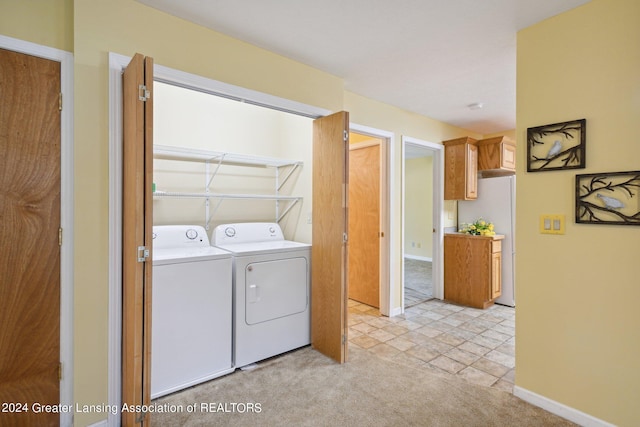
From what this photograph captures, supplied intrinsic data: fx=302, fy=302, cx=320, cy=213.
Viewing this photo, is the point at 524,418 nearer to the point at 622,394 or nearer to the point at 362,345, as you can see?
the point at 622,394

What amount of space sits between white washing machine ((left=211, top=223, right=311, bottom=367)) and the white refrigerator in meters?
2.92

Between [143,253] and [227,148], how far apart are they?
192 cm

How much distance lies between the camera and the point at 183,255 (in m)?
2.21

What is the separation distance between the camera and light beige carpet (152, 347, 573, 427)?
1862mm

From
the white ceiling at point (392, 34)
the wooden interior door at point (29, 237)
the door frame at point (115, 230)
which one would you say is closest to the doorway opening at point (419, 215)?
the white ceiling at point (392, 34)

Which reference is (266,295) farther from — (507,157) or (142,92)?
(507,157)

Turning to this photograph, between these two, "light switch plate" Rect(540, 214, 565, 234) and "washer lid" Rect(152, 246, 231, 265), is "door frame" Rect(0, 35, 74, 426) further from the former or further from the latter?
"light switch plate" Rect(540, 214, 565, 234)

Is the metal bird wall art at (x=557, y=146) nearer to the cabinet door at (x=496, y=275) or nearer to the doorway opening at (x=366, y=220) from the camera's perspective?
the doorway opening at (x=366, y=220)

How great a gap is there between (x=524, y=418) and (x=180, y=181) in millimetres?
3266

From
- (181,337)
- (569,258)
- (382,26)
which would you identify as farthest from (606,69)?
(181,337)

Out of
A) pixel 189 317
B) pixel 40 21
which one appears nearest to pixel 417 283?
pixel 189 317

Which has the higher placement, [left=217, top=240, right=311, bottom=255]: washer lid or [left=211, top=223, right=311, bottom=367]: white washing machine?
[left=217, top=240, right=311, bottom=255]: washer lid

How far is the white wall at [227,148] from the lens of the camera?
2.87 meters

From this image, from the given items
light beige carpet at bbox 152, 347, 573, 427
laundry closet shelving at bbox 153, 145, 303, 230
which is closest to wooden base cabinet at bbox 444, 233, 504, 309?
light beige carpet at bbox 152, 347, 573, 427
